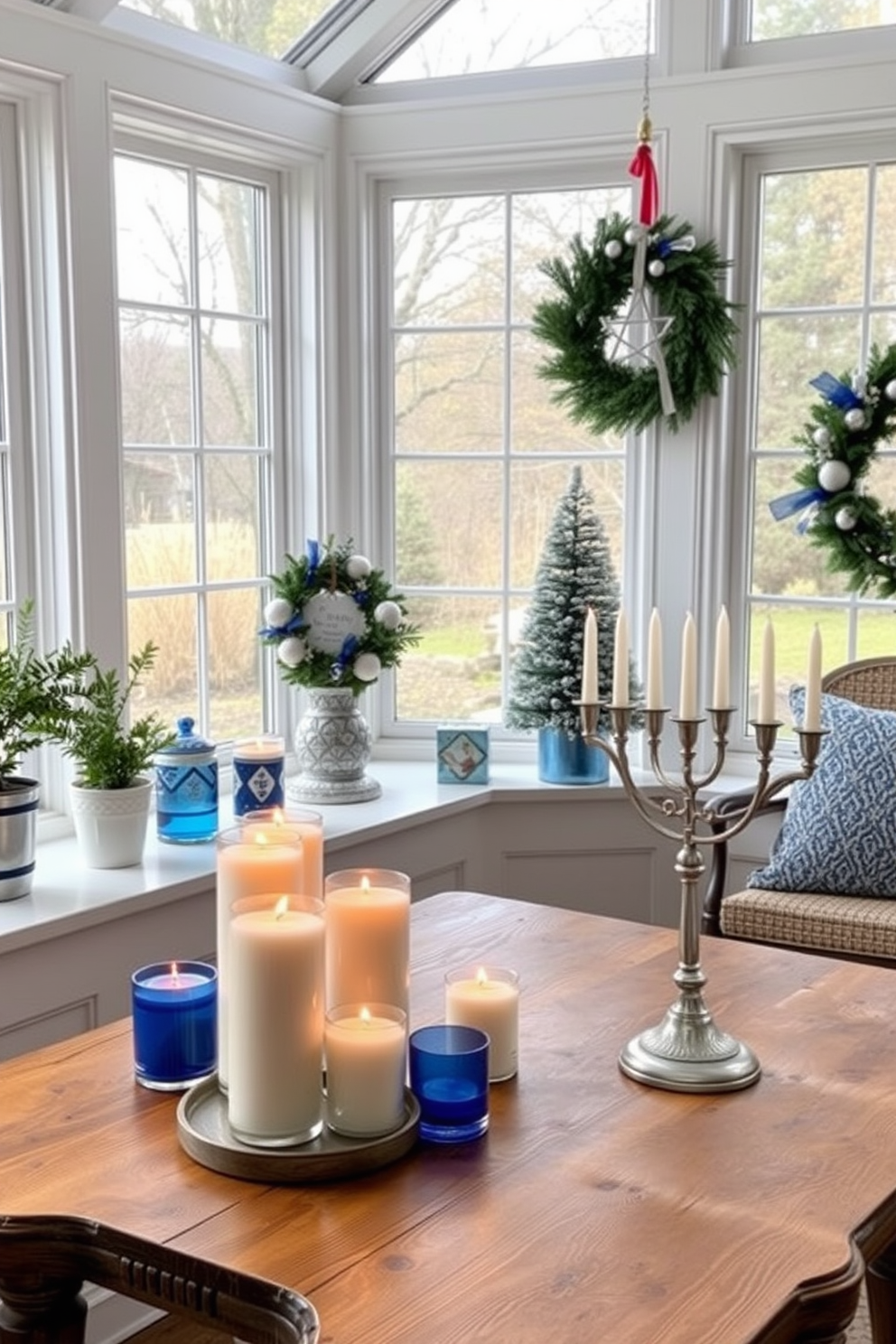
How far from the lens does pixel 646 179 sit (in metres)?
3.27

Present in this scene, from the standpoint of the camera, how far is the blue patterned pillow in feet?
9.78

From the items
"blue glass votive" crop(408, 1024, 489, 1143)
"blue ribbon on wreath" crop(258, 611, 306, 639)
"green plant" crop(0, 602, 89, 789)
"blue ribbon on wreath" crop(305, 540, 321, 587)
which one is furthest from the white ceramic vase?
"blue glass votive" crop(408, 1024, 489, 1143)

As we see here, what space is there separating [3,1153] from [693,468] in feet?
8.38

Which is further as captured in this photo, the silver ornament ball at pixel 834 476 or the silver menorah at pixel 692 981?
the silver ornament ball at pixel 834 476

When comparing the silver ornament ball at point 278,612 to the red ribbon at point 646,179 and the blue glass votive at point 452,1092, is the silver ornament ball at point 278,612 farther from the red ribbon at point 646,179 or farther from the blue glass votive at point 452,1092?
the blue glass votive at point 452,1092

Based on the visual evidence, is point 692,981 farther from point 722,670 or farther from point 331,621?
point 331,621

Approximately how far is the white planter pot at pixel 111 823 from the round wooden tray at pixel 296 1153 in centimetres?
129

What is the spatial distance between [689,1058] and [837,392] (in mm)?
2185

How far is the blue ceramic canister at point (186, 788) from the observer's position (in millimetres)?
2869

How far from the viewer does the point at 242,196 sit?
3520 mm

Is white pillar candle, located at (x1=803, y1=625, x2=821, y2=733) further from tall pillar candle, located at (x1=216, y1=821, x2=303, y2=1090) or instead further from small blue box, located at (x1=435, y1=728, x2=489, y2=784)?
small blue box, located at (x1=435, y1=728, x2=489, y2=784)

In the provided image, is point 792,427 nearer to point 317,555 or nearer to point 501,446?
point 501,446

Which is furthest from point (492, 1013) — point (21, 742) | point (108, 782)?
point (108, 782)

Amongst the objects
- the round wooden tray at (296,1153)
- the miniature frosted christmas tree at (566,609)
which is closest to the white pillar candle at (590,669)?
the round wooden tray at (296,1153)
